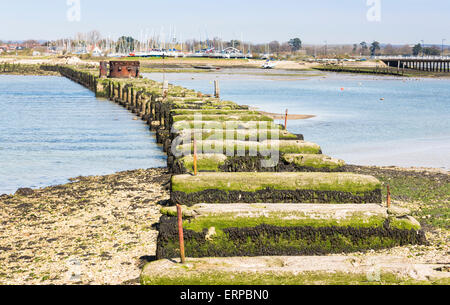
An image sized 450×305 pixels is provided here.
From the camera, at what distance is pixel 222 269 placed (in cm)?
816

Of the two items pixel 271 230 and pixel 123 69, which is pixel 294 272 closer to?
pixel 271 230

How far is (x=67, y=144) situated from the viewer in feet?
103

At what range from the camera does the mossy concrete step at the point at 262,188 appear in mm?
12469

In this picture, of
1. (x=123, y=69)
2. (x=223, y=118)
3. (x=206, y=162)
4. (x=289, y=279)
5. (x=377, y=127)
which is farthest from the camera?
(x=123, y=69)

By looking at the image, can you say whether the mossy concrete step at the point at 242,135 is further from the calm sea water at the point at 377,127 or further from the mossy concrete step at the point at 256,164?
the calm sea water at the point at 377,127

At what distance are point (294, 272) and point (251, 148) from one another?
318 inches

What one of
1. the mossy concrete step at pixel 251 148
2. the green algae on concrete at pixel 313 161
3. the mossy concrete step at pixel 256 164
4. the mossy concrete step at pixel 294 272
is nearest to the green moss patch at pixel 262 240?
the mossy concrete step at pixel 294 272

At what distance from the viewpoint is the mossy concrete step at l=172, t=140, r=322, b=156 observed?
15.8 m

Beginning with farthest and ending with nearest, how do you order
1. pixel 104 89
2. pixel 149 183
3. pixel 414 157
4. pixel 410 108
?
1. pixel 104 89
2. pixel 410 108
3. pixel 414 157
4. pixel 149 183

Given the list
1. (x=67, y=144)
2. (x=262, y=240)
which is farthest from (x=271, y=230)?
(x=67, y=144)

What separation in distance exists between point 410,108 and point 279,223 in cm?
5483

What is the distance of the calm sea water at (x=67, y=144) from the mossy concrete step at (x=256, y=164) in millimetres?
8558

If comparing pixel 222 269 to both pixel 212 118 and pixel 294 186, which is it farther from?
pixel 212 118
